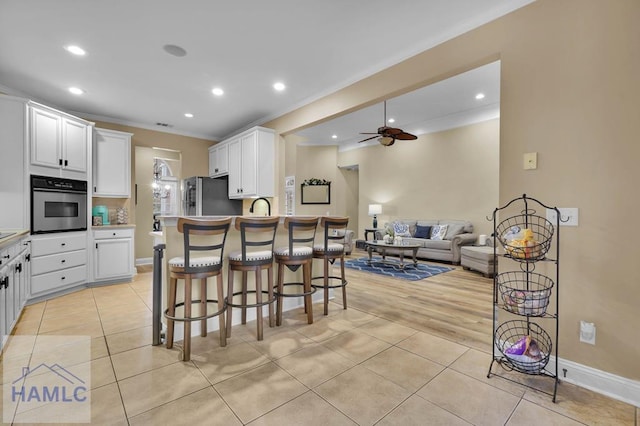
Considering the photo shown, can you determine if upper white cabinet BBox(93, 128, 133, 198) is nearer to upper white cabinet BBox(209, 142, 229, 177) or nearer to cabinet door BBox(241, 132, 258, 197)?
upper white cabinet BBox(209, 142, 229, 177)

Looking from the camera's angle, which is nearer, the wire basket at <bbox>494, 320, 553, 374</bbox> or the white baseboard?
the white baseboard

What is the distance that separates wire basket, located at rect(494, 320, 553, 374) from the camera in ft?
6.23

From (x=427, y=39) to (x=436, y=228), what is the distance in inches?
184

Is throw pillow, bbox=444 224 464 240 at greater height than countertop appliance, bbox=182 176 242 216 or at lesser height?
lesser

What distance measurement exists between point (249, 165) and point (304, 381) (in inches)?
146

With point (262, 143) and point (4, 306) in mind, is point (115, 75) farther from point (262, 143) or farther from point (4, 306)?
point (4, 306)

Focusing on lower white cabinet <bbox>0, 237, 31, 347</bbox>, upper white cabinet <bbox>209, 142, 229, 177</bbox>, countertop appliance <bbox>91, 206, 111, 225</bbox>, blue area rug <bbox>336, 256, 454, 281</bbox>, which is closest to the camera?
lower white cabinet <bbox>0, 237, 31, 347</bbox>

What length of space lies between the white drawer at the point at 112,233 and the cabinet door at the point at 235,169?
173 cm

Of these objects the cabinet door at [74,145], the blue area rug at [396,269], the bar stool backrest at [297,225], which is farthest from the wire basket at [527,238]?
the cabinet door at [74,145]

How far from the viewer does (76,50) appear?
2.95 m

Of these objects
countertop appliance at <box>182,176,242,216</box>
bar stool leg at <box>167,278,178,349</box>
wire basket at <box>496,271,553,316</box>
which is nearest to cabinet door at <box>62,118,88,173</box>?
countertop appliance at <box>182,176,242,216</box>

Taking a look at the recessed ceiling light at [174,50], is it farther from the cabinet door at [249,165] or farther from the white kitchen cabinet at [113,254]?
the white kitchen cabinet at [113,254]

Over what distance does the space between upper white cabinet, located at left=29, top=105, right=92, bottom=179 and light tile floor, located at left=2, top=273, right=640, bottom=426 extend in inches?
77.1

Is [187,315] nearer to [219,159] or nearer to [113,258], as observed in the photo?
[113,258]
